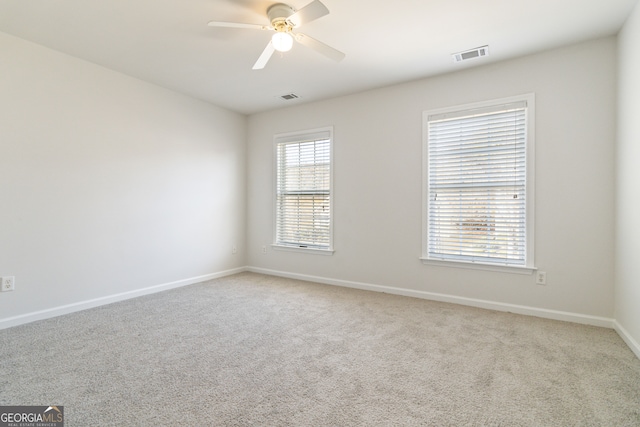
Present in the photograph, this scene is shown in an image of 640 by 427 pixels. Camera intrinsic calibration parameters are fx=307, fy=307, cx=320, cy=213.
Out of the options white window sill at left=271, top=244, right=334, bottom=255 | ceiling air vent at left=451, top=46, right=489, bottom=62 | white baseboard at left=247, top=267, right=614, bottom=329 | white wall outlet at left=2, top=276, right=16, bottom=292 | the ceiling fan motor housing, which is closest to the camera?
the ceiling fan motor housing

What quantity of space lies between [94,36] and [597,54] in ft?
15.1

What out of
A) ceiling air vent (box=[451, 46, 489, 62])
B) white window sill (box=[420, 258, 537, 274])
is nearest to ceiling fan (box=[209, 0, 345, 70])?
ceiling air vent (box=[451, 46, 489, 62])

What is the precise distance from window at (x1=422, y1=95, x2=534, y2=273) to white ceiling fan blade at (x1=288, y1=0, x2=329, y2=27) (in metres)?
1.97

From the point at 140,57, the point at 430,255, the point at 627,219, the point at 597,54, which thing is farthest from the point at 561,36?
the point at 140,57

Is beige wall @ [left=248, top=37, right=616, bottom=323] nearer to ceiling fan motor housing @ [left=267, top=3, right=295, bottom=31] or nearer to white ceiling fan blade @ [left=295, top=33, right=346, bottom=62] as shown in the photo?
white ceiling fan blade @ [left=295, top=33, right=346, bottom=62]

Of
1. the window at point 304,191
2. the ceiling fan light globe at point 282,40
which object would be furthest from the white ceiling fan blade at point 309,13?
the window at point 304,191

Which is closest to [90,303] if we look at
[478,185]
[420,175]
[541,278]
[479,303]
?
[420,175]

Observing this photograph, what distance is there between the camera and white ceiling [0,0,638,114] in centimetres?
238

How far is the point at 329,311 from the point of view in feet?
10.6

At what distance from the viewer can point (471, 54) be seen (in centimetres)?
308

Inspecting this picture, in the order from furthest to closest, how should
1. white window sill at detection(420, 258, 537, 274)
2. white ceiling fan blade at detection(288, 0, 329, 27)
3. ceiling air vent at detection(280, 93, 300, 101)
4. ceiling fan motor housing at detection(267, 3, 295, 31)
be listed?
ceiling air vent at detection(280, 93, 300, 101)
white window sill at detection(420, 258, 537, 274)
ceiling fan motor housing at detection(267, 3, 295, 31)
white ceiling fan blade at detection(288, 0, 329, 27)

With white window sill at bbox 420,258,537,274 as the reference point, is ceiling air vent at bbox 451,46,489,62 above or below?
above

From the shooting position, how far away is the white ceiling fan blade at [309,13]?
6.72 ft

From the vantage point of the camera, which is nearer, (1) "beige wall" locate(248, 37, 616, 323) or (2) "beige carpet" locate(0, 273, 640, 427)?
(2) "beige carpet" locate(0, 273, 640, 427)
